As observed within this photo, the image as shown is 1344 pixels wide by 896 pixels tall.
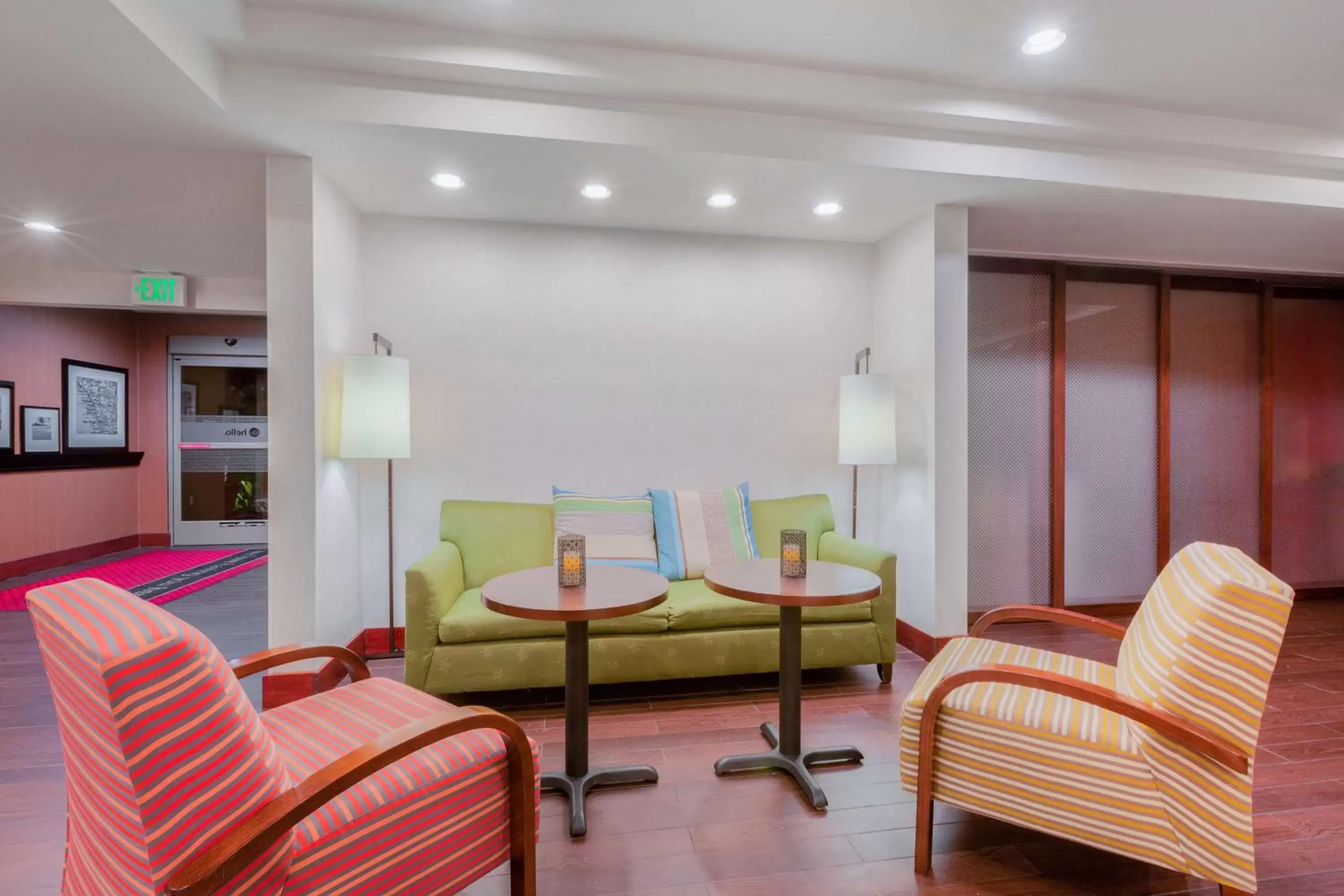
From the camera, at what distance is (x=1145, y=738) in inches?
65.3

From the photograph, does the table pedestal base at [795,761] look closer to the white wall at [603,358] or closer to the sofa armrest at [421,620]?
the sofa armrest at [421,620]

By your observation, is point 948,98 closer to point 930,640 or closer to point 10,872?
point 930,640

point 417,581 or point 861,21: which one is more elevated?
point 861,21

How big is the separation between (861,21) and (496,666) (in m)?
3.11

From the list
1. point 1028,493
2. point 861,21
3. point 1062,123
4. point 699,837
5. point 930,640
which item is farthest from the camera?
point 1028,493

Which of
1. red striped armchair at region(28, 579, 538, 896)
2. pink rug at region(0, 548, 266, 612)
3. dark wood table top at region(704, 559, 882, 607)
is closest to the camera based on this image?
red striped armchair at region(28, 579, 538, 896)

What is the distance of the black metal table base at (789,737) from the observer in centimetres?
238

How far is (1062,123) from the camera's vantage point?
10.0ft

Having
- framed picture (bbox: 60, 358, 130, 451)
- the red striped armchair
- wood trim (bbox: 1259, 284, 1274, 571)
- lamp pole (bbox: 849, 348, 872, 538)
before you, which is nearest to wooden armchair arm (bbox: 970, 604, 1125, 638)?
Answer: lamp pole (bbox: 849, 348, 872, 538)

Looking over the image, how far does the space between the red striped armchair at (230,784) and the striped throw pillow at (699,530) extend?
194 cm

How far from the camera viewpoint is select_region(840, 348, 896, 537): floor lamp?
139 inches

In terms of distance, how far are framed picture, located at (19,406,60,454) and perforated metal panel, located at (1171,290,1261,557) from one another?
9715mm

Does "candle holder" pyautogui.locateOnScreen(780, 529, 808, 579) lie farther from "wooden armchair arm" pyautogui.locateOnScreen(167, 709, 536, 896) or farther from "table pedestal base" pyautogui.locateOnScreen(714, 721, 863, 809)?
"wooden armchair arm" pyautogui.locateOnScreen(167, 709, 536, 896)

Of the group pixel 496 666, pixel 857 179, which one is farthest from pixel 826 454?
pixel 496 666
